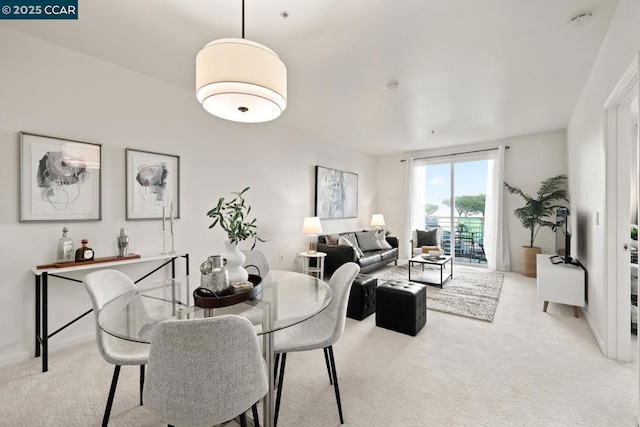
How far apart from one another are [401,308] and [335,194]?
11.1 ft

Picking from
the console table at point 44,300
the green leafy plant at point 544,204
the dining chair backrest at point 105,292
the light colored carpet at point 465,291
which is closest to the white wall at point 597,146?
the light colored carpet at point 465,291

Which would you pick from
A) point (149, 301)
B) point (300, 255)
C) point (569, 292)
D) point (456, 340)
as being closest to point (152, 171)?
point (149, 301)

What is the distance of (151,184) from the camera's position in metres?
2.97

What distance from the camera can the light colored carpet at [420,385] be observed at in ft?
5.49

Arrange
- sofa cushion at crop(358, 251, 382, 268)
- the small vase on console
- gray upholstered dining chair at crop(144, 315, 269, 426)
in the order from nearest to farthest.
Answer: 1. gray upholstered dining chair at crop(144, 315, 269, 426)
2. the small vase on console
3. sofa cushion at crop(358, 251, 382, 268)

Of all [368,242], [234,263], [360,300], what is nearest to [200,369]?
[234,263]

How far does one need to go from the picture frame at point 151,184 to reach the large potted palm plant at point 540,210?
589 centimetres

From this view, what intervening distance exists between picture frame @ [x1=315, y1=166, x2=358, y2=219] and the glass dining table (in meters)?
3.39

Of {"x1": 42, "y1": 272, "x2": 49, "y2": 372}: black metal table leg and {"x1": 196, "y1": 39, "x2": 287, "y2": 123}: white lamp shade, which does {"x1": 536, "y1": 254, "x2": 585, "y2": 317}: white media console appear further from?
{"x1": 42, "y1": 272, "x2": 49, "y2": 372}: black metal table leg

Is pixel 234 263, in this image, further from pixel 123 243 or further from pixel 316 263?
pixel 316 263

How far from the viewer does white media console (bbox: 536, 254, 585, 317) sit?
3.01 meters

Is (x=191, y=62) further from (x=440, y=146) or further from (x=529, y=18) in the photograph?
(x=440, y=146)

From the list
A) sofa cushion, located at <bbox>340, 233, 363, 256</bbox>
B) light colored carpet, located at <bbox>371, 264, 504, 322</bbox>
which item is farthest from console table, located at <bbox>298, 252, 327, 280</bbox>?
light colored carpet, located at <bbox>371, 264, 504, 322</bbox>

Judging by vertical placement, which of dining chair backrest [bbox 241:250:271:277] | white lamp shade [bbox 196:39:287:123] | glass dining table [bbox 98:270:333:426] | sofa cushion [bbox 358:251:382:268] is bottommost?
sofa cushion [bbox 358:251:382:268]
